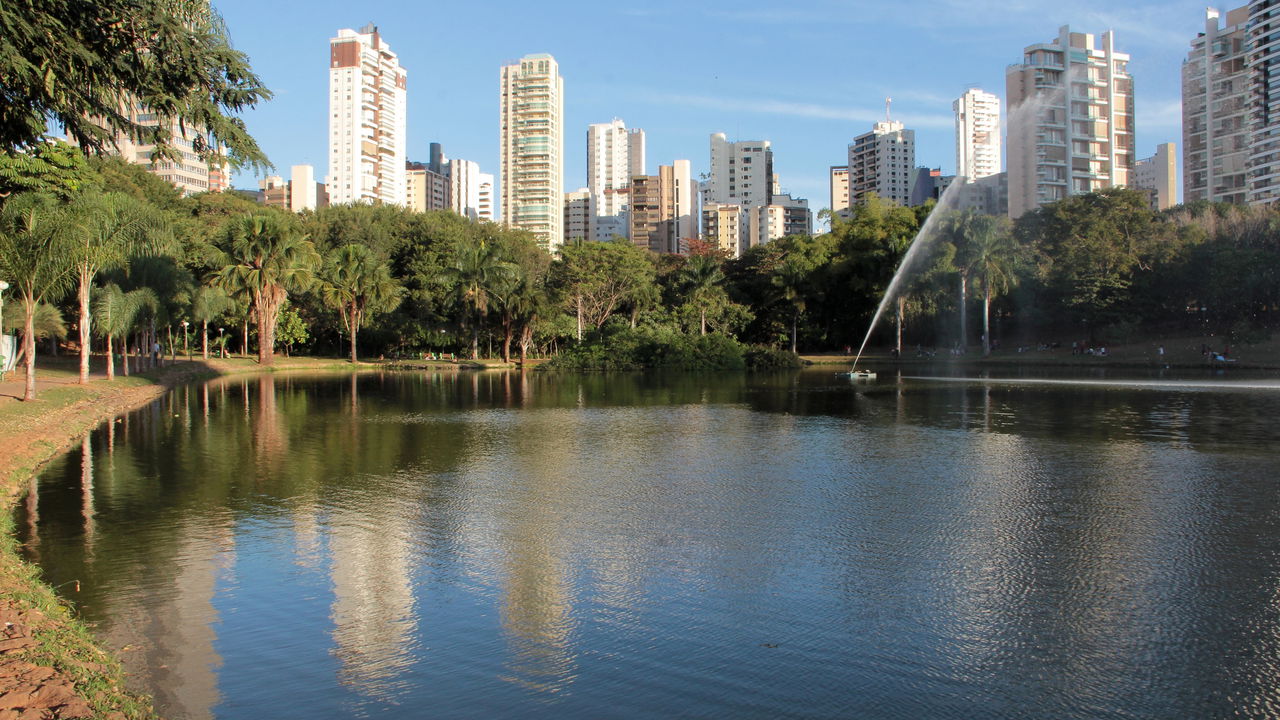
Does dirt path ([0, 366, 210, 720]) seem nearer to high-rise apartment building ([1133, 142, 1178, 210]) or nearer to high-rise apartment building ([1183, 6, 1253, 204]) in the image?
high-rise apartment building ([1183, 6, 1253, 204])

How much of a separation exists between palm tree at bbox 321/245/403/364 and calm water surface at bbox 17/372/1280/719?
43.6m

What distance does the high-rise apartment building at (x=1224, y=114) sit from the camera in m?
104

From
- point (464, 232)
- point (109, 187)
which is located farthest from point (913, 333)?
point (109, 187)

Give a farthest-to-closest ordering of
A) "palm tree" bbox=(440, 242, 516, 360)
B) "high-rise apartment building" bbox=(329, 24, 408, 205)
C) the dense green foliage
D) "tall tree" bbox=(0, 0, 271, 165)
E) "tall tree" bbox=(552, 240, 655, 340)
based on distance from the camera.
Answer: "high-rise apartment building" bbox=(329, 24, 408, 205), "tall tree" bbox=(552, 240, 655, 340), "palm tree" bbox=(440, 242, 516, 360), the dense green foliage, "tall tree" bbox=(0, 0, 271, 165)

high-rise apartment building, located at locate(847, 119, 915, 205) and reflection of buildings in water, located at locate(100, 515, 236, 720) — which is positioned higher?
high-rise apartment building, located at locate(847, 119, 915, 205)

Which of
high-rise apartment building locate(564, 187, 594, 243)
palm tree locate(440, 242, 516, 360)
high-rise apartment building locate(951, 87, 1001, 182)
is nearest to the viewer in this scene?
palm tree locate(440, 242, 516, 360)

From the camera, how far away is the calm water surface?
621 cm

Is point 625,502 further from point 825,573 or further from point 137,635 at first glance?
point 137,635

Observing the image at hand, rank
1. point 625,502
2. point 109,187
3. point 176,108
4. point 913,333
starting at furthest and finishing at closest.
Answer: point 913,333
point 109,187
point 625,502
point 176,108

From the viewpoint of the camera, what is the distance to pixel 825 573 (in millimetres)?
8969

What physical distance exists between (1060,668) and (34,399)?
25.8 meters

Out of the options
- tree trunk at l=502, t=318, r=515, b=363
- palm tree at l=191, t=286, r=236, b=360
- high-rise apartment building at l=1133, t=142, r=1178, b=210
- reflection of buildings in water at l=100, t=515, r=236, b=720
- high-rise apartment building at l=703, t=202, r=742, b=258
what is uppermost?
high-rise apartment building at l=1133, t=142, r=1178, b=210

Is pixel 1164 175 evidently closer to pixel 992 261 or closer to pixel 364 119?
pixel 992 261

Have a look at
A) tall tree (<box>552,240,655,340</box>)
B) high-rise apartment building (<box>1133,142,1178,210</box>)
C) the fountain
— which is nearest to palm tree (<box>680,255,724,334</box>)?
tall tree (<box>552,240,655,340</box>)
